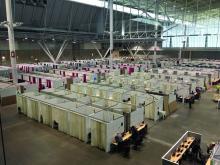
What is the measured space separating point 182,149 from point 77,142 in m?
5.20

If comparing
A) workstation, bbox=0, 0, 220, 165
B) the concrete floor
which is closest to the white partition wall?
workstation, bbox=0, 0, 220, 165

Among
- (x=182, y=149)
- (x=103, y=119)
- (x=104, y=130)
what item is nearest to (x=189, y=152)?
(x=182, y=149)

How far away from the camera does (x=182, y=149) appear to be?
8.53 m

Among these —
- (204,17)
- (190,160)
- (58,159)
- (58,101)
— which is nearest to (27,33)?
(58,101)

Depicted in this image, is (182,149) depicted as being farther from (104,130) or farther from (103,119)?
(103,119)

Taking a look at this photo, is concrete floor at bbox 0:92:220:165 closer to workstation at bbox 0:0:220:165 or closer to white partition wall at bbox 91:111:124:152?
workstation at bbox 0:0:220:165

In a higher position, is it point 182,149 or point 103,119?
point 103,119

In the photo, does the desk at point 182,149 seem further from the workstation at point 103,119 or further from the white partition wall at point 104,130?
the white partition wall at point 104,130

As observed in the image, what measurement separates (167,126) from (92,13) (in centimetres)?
3364

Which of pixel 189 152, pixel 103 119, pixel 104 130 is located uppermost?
pixel 103 119

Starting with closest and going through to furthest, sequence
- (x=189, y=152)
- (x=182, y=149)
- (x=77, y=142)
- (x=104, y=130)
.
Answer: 1. (x=182, y=149)
2. (x=189, y=152)
3. (x=104, y=130)
4. (x=77, y=142)

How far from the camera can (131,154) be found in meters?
9.38

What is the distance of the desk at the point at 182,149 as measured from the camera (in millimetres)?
7916

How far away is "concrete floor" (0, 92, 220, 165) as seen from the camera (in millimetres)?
8867
